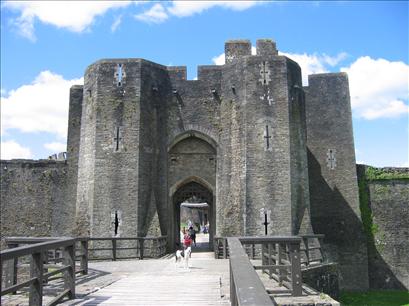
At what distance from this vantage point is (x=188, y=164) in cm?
1820

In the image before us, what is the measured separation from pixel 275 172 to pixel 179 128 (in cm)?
443

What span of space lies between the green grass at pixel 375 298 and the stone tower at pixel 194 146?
3.81 feet

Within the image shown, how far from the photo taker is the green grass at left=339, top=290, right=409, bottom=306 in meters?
16.5

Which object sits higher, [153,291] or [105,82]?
[105,82]

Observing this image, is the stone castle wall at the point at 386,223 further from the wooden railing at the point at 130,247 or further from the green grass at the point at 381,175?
the wooden railing at the point at 130,247

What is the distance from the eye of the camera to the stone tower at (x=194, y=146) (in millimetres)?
16109

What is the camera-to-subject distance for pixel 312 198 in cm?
2025

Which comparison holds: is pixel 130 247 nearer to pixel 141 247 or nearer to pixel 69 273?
pixel 141 247

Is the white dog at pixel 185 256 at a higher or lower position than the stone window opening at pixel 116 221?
lower

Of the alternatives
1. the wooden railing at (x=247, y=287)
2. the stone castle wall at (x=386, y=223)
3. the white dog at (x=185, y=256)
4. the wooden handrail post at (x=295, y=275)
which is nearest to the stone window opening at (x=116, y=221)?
the white dog at (x=185, y=256)

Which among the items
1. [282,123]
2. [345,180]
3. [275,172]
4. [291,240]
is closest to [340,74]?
[345,180]

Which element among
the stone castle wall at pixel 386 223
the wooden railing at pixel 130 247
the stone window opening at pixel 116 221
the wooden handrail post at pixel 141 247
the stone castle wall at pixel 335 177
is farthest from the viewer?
the stone castle wall at pixel 335 177

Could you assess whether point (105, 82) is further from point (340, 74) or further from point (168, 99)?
point (340, 74)

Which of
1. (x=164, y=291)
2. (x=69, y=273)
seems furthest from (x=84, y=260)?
(x=69, y=273)
